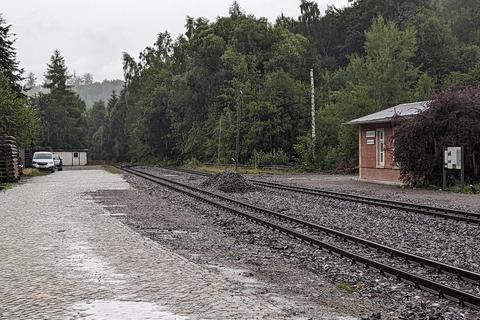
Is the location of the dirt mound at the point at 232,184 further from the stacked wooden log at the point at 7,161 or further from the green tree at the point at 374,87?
the green tree at the point at 374,87

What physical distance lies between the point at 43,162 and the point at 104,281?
4846 cm

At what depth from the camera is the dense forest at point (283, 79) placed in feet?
179

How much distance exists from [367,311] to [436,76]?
64.3 metres

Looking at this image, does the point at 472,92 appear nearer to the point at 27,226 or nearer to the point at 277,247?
the point at 277,247

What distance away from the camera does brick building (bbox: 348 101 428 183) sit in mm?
30844

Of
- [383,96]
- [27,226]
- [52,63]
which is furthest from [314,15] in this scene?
[27,226]

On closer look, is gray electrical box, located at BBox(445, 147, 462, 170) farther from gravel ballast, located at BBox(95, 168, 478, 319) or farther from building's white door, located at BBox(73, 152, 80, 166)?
building's white door, located at BBox(73, 152, 80, 166)

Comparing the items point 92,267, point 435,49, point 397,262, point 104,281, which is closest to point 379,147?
point 397,262

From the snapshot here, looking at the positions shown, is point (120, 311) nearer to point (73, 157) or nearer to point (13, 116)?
point (13, 116)

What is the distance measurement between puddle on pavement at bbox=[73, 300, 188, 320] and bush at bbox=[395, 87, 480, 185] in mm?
21115

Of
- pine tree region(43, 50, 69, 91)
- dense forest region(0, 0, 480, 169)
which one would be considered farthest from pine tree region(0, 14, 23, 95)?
pine tree region(43, 50, 69, 91)

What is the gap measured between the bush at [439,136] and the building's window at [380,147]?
4488 millimetres

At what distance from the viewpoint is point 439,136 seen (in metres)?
26.2

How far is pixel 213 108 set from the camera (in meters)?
76.8
